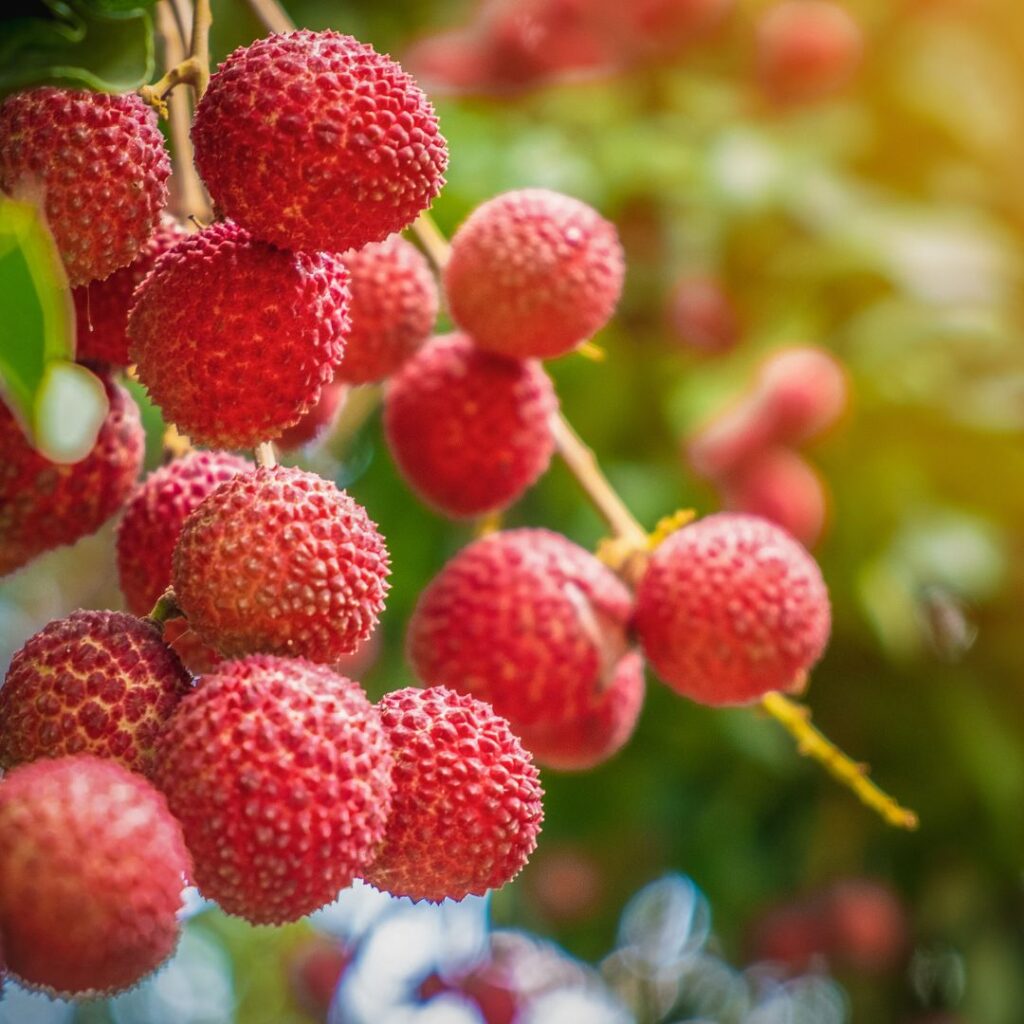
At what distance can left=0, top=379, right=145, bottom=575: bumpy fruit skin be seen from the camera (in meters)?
0.73

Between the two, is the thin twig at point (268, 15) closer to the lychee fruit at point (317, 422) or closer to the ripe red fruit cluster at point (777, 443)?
the lychee fruit at point (317, 422)

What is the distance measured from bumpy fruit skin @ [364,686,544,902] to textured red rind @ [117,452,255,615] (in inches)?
7.4

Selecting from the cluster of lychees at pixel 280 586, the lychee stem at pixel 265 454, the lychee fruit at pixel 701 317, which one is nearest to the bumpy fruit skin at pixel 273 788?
the cluster of lychees at pixel 280 586

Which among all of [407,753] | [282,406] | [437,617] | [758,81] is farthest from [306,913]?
[758,81]

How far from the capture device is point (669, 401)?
180 centimetres

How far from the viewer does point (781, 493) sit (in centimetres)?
160

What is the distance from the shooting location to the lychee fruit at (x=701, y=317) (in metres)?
1.83

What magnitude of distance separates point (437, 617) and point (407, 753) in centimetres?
30

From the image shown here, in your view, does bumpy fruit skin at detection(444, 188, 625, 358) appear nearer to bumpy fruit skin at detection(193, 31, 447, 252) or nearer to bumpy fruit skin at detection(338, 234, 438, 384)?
bumpy fruit skin at detection(338, 234, 438, 384)

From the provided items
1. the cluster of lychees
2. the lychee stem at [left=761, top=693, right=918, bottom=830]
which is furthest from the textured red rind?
the lychee stem at [left=761, top=693, right=918, bottom=830]

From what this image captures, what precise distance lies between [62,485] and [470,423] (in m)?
0.28

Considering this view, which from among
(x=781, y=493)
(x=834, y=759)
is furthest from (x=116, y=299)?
(x=781, y=493)

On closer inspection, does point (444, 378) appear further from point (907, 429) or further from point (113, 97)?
point (907, 429)

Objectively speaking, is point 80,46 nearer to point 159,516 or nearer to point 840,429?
point 159,516
